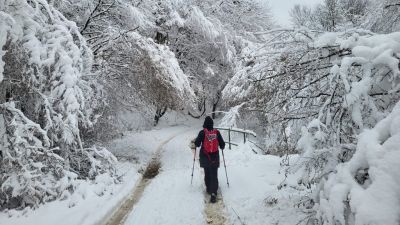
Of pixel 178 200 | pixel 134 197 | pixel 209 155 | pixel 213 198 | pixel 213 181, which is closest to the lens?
pixel 213 198

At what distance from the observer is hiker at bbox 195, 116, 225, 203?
971 centimetres

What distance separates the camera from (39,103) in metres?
10.3

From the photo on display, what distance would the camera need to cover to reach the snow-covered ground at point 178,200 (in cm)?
808

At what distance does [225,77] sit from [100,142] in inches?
622

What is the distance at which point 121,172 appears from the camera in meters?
12.6

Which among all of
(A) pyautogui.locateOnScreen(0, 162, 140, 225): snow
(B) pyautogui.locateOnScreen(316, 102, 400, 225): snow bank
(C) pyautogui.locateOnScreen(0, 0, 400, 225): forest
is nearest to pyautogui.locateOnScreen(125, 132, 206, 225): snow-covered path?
(A) pyautogui.locateOnScreen(0, 162, 140, 225): snow

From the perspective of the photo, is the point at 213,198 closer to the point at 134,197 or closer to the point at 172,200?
the point at 172,200

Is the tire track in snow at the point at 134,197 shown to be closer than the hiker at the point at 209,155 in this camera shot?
Yes

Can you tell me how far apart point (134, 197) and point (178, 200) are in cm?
126

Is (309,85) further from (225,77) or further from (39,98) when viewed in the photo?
(225,77)

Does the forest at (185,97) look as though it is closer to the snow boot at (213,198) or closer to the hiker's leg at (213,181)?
the hiker's leg at (213,181)

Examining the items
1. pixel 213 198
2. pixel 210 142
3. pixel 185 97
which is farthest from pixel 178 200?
pixel 185 97

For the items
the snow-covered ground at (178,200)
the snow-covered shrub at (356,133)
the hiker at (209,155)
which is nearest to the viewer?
the snow-covered shrub at (356,133)

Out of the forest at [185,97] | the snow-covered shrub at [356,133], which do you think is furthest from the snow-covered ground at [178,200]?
the snow-covered shrub at [356,133]
